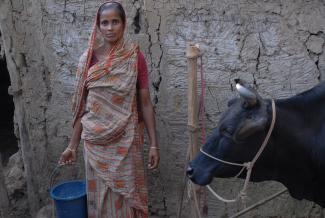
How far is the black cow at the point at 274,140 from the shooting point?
9.73 feet

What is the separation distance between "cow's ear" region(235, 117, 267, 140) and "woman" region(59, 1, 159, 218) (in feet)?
3.30

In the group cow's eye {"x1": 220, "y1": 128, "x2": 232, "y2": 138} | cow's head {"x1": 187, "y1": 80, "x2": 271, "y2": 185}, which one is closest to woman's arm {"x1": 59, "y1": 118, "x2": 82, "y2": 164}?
cow's head {"x1": 187, "y1": 80, "x2": 271, "y2": 185}

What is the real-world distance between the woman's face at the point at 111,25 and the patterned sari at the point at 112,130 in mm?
96

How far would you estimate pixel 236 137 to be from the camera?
298 centimetres

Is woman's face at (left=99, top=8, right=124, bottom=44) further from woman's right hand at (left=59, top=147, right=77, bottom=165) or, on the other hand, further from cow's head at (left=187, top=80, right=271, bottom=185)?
cow's head at (left=187, top=80, right=271, bottom=185)

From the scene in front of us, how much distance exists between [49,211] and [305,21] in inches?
107

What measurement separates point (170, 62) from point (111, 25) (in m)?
0.80

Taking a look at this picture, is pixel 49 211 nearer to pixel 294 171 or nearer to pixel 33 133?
pixel 33 133

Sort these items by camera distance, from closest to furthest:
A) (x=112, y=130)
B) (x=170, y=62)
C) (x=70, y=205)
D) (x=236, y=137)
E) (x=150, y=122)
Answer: (x=236, y=137)
(x=112, y=130)
(x=150, y=122)
(x=70, y=205)
(x=170, y=62)

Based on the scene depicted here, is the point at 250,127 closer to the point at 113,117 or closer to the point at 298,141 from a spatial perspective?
the point at 298,141

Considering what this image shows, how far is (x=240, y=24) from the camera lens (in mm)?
4023

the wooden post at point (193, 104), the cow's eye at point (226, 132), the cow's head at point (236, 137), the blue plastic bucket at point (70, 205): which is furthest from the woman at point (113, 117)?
the cow's eye at point (226, 132)

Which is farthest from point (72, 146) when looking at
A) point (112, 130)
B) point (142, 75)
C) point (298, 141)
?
point (298, 141)

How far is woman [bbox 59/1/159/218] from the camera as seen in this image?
3727 millimetres
